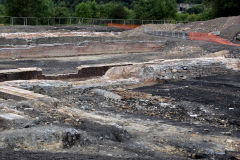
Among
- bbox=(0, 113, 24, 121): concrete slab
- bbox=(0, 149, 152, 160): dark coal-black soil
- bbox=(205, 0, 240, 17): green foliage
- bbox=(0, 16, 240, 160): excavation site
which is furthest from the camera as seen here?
bbox=(205, 0, 240, 17): green foliage

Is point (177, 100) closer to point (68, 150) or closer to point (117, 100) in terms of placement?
point (117, 100)

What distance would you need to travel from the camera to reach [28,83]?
37.8ft

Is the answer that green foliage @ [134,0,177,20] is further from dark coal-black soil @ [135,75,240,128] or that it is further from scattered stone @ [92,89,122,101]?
scattered stone @ [92,89,122,101]

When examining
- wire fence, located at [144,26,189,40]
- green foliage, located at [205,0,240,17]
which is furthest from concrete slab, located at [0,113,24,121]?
green foliage, located at [205,0,240,17]

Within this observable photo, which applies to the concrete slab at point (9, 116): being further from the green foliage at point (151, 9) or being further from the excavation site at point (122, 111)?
the green foliage at point (151, 9)

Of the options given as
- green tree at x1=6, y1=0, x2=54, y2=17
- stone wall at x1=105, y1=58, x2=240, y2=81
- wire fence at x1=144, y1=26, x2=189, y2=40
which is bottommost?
stone wall at x1=105, y1=58, x2=240, y2=81

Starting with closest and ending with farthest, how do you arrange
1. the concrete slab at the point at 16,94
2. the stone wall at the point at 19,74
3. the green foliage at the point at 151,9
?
the concrete slab at the point at 16,94 → the stone wall at the point at 19,74 → the green foliage at the point at 151,9

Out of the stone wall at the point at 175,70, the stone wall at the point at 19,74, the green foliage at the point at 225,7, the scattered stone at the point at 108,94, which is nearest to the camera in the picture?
the scattered stone at the point at 108,94

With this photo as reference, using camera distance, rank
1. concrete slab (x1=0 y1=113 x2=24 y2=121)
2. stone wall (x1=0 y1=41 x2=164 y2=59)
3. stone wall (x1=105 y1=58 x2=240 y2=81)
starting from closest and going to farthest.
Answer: concrete slab (x1=0 y1=113 x2=24 y2=121) < stone wall (x1=105 y1=58 x2=240 y2=81) < stone wall (x1=0 y1=41 x2=164 y2=59)

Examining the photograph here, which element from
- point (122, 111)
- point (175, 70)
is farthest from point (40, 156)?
point (175, 70)

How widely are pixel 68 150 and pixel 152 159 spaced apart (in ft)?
4.41

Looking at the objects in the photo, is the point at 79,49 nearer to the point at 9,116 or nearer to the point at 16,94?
the point at 16,94

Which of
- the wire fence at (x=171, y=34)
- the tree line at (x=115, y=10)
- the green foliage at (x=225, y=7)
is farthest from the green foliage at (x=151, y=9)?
the wire fence at (x=171, y=34)

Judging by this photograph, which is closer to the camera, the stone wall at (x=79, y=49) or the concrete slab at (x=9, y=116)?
the concrete slab at (x=9, y=116)
